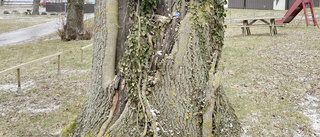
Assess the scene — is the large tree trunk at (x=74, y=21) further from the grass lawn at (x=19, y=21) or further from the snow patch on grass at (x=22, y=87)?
the grass lawn at (x=19, y=21)

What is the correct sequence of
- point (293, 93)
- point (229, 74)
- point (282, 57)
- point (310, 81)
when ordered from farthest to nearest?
point (282, 57) → point (229, 74) → point (310, 81) → point (293, 93)

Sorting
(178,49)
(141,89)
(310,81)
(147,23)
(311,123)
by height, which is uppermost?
(147,23)

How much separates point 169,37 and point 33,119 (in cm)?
335

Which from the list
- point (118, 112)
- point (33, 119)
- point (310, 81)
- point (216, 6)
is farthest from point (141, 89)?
point (310, 81)

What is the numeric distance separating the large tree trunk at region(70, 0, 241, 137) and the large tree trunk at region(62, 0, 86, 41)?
11422 millimetres

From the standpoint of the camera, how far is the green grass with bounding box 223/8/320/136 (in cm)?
490

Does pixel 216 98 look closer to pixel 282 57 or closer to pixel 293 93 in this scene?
pixel 293 93

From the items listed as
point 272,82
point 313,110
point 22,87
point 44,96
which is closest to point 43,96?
point 44,96

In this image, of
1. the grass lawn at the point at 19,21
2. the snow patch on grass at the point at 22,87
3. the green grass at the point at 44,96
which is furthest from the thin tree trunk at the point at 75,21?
the grass lawn at the point at 19,21

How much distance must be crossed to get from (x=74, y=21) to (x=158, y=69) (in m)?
11.9

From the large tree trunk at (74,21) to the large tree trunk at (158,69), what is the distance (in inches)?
450

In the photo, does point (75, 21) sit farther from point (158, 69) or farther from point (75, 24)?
point (158, 69)

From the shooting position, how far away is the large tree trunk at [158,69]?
3033 millimetres

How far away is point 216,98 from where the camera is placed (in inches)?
127
